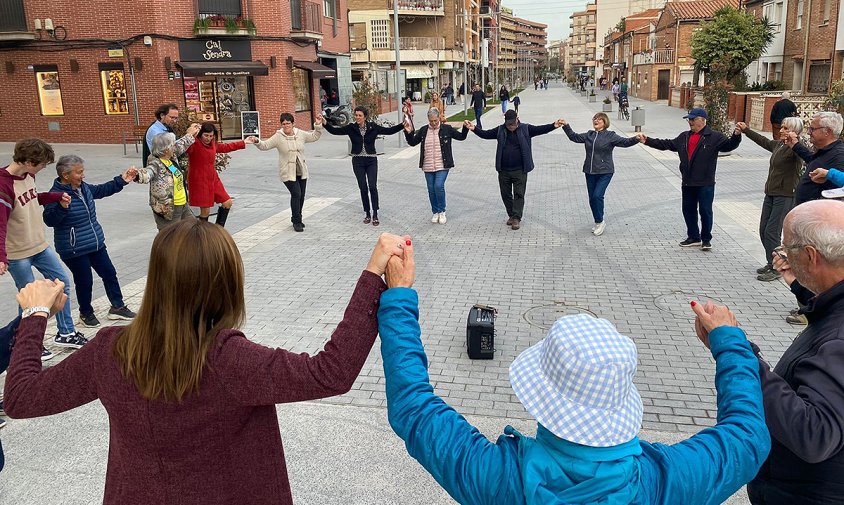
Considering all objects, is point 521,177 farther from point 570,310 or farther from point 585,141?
point 570,310

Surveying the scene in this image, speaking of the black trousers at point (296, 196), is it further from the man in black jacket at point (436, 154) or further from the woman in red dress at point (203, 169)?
the man in black jacket at point (436, 154)

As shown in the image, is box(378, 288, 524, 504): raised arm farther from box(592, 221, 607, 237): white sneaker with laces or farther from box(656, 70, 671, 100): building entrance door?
box(656, 70, 671, 100): building entrance door

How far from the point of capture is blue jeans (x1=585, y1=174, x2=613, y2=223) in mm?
10023

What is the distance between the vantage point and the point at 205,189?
897cm

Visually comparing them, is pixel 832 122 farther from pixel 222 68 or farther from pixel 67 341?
pixel 222 68

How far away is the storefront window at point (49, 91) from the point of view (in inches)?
933

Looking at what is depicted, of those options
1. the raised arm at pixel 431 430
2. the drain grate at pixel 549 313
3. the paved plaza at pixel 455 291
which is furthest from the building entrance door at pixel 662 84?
the raised arm at pixel 431 430

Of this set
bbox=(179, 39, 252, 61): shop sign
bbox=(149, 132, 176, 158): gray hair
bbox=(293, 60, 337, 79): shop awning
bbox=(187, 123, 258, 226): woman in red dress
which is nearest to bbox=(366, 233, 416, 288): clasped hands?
bbox=(149, 132, 176, 158): gray hair

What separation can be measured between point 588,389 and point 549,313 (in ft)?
17.6

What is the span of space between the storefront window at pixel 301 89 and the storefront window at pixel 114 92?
6.50 metres

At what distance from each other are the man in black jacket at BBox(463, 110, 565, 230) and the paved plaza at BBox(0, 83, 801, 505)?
0.45 meters

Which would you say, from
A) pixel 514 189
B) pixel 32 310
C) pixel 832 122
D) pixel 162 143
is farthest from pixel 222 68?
pixel 32 310

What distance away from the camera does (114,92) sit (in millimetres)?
23719

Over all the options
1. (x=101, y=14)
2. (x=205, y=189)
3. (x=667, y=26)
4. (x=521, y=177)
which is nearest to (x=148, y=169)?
(x=205, y=189)
